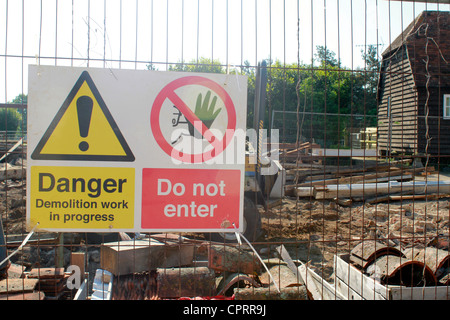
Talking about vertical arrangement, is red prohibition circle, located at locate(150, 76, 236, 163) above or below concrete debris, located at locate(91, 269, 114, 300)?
above

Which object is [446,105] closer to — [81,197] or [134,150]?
[134,150]

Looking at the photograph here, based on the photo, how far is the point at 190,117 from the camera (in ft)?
9.87

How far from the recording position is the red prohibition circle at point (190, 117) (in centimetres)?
300

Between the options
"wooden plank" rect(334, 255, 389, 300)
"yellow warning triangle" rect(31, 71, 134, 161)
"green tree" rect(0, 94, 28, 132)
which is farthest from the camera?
"wooden plank" rect(334, 255, 389, 300)

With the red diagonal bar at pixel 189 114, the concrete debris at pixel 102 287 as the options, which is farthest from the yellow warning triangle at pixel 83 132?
the concrete debris at pixel 102 287

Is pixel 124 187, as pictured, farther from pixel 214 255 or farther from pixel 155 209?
pixel 214 255

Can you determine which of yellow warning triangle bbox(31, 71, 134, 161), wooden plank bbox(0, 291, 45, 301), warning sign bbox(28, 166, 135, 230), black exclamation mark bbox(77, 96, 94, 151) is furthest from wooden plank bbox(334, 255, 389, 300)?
wooden plank bbox(0, 291, 45, 301)

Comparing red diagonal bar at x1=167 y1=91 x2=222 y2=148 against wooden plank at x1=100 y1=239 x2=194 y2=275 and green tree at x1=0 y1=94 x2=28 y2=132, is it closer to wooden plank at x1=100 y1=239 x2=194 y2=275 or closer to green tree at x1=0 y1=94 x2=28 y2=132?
green tree at x1=0 y1=94 x2=28 y2=132

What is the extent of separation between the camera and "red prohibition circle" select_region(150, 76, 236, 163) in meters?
3.00

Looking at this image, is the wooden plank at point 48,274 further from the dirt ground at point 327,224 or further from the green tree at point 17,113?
the dirt ground at point 327,224

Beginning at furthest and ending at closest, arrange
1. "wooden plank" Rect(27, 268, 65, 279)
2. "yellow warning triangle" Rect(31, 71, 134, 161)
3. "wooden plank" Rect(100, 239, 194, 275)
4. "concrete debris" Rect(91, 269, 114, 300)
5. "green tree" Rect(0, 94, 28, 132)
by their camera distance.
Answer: "wooden plank" Rect(100, 239, 194, 275) < "wooden plank" Rect(27, 268, 65, 279) < "concrete debris" Rect(91, 269, 114, 300) < "green tree" Rect(0, 94, 28, 132) < "yellow warning triangle" Rect(31, 71, 134, 161)

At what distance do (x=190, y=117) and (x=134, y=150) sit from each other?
52 centimetres

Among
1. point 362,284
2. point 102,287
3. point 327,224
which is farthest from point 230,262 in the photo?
point 327,224

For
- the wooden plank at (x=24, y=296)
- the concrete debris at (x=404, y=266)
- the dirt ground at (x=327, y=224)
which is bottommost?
the dirt ground at (x=327, y=224)
